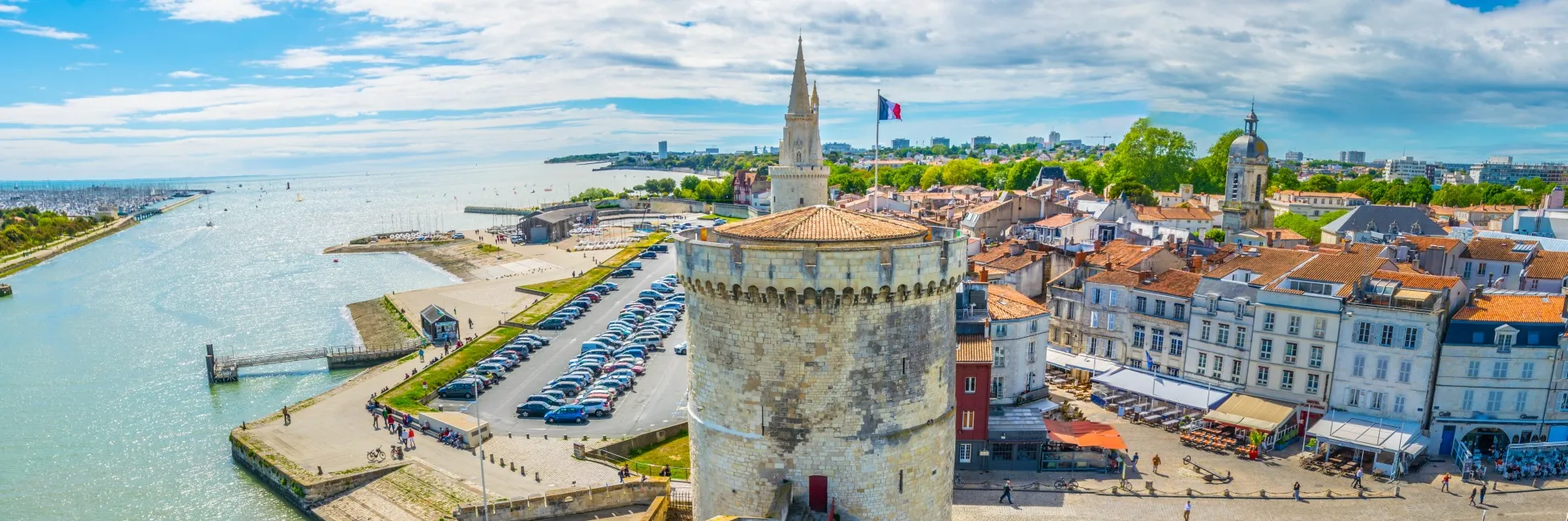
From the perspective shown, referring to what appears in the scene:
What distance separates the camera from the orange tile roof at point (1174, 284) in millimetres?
36781

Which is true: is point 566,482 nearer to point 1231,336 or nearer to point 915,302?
point 915,302

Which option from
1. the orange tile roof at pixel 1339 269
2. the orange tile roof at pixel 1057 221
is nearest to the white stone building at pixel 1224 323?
the orange tile roof at pixel 1339 269

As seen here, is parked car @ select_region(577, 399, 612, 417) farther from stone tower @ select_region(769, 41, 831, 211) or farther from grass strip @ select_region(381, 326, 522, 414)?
A: stone tower @ select_region(769, 41, 831, 211)

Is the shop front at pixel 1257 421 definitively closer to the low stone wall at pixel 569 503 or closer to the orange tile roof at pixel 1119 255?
the orange tile roof at pixel 1119 255

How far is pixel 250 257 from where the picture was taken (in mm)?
106438

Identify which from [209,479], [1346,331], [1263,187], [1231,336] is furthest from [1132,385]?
[1263,187]

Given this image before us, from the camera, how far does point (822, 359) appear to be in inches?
408

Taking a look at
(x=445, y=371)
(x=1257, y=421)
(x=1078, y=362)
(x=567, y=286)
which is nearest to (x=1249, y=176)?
(x=1078, y=362)

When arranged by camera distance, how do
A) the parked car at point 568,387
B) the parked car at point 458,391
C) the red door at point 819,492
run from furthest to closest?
the parked car at point 458,391 → the parked car at point 568,387 → the red door at point 819,492

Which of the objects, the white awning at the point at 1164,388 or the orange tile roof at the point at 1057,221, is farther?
the orange tile roof at the point at 1057,221

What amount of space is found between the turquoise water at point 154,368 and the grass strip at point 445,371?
6387 millimetres

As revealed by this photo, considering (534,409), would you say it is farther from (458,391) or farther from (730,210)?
(730,210)

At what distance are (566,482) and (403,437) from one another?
Answer: 9108 mm

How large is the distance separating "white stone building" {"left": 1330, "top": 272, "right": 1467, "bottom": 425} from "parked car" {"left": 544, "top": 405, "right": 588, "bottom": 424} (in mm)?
29354
